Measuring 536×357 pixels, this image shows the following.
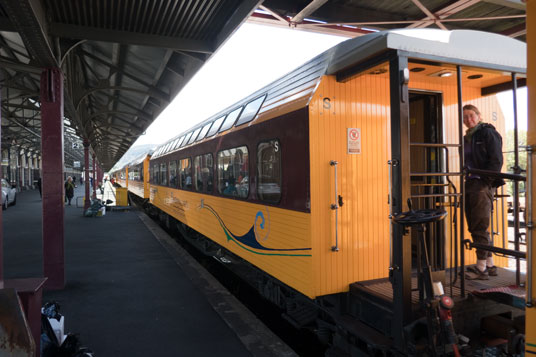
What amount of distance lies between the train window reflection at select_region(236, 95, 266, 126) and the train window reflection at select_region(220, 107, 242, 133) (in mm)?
326

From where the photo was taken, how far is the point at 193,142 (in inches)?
342

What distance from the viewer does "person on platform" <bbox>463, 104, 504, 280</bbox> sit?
3.75 meters

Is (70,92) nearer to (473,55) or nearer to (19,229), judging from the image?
(19,229)

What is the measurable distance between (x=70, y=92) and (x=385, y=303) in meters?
8.78

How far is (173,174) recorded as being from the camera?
11.1 meters

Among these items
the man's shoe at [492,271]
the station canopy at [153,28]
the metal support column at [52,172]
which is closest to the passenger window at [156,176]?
the station canopy at [153,28]

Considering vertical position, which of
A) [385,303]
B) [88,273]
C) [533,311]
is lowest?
[88,273]

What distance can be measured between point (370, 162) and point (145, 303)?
351cm

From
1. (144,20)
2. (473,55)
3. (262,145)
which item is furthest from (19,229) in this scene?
(473,55)

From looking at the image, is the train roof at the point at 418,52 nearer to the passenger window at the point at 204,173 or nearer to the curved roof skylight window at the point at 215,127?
the curved roof skylight window at the point at 215,127

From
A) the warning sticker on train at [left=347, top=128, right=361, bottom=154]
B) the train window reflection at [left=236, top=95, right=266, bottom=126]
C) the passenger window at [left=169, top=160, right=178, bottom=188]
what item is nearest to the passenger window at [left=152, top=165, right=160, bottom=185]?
the passenger window at [left=169, top=160, right=178, bottom=188]

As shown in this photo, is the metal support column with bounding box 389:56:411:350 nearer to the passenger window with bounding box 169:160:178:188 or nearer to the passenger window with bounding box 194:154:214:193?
the passenger window with bounding box 194:154:214:193

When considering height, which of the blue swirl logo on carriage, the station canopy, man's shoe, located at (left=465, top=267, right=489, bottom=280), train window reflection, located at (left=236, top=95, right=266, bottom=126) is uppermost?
the station canopy

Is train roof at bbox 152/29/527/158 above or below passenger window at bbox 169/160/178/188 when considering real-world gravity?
above
